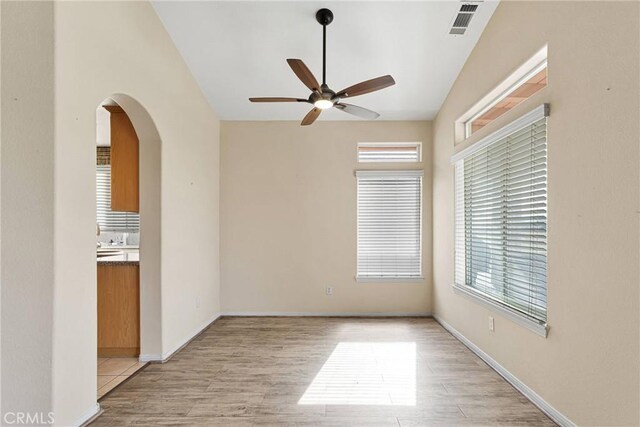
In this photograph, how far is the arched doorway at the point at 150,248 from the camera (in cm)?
305

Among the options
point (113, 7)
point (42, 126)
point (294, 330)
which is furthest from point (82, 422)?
point (113, 7)

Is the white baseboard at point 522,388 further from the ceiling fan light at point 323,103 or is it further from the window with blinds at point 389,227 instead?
the ceiling fan light at point 323,103

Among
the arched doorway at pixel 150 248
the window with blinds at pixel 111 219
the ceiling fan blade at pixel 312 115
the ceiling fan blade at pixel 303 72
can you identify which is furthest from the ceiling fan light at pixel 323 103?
the window with blinds at pixel 111 219

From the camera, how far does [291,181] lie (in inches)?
183

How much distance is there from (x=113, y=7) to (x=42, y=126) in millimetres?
1202

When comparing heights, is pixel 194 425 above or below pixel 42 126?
below

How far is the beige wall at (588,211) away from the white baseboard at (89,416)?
3094mm

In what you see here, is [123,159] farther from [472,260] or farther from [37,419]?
[472,260]

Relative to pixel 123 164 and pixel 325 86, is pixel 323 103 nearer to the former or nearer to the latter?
pixel 325 86

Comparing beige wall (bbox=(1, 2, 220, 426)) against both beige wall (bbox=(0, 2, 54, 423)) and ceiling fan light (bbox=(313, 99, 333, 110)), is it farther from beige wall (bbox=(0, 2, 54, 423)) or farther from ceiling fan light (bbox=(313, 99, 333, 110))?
ceiling fan light (bbox=(313, 99, 333, 110))

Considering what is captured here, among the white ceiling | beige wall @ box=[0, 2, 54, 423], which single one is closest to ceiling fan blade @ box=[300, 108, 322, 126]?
the white ceiling

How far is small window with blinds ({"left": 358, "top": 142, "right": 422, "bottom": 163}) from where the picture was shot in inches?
184

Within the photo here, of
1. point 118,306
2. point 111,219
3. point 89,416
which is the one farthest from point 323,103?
point 111,219

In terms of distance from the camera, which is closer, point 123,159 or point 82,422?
point 82,422
